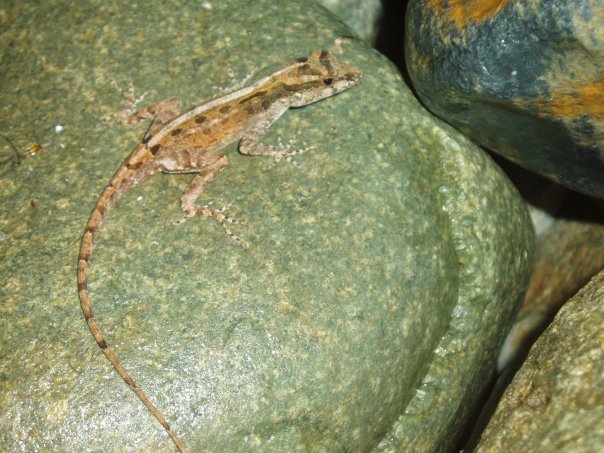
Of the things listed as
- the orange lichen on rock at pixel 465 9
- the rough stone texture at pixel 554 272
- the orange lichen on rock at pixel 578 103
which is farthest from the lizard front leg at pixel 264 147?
the rough stone texture at pixel 554 272

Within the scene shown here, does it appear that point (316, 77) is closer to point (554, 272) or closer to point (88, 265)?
point (88, 265)

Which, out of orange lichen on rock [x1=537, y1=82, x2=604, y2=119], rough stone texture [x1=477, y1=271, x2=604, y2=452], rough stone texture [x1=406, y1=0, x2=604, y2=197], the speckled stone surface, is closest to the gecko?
the speckled stone surface

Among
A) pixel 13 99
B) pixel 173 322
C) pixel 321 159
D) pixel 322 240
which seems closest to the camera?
pixel 173 322

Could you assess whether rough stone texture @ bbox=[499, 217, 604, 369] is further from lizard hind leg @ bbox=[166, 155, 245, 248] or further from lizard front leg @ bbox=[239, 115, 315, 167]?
lizard hind leg @ bbox=[166, 155, 245, 248]

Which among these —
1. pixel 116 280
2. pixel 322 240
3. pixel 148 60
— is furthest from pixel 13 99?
pixel 322 240

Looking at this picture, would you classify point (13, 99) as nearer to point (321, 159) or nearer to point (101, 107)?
point (101, 107)

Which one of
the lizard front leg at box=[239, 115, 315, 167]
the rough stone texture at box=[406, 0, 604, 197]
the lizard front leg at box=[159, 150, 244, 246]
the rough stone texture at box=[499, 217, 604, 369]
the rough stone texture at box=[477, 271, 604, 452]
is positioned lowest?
the rough stone texture at box=[499, 217, 604, 369]

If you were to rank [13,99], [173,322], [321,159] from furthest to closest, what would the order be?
[13,99], [321,159], [173,322]
